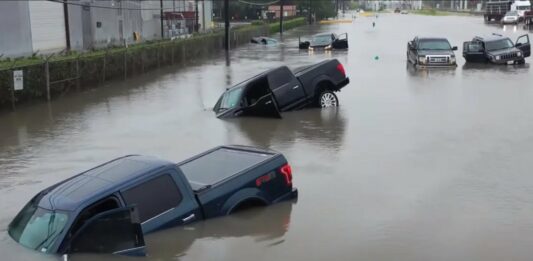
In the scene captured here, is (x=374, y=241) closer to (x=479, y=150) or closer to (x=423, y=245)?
(x=423, y=245)

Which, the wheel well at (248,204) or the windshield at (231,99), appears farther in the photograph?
the windshield at (231,99)

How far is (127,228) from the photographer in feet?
23.6

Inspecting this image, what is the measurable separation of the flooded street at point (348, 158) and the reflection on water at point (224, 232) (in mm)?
16

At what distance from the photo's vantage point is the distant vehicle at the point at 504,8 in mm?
85037

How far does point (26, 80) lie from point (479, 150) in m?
14.2

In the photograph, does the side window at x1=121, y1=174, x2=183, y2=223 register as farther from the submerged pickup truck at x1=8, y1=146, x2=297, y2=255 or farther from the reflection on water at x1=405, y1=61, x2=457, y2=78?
the reflection on water at x1=405, y1=61, x2=457, y2=78

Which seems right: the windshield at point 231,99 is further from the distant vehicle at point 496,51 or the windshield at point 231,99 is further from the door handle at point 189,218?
the distant vehicle at point 496,51

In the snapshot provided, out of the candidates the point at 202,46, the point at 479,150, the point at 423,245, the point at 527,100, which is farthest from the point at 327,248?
the point at 202,46

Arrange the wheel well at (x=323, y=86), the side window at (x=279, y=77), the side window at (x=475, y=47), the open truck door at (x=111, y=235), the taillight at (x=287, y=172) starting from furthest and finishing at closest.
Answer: the side window at (x=475, y=47), the wheel well at (x=323, y=86), the side window at (x=279, y=77), the taillight at (x=287, y=172), the open truck door at (x=111, y=235)

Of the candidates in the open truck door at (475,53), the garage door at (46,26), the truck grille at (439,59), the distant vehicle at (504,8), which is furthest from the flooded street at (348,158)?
the distant vehicle at (504,8)

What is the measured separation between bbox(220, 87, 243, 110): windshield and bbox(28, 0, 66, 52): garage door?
2419 cm

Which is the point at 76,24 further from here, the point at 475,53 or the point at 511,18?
the point at 511,18

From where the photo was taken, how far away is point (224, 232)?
27.3 ft

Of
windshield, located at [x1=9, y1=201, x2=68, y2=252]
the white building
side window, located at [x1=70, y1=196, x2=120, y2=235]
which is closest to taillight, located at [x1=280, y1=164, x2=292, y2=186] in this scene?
side window, located at [x1=70, y1=196, x2=120, y2=235]
